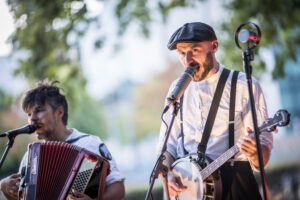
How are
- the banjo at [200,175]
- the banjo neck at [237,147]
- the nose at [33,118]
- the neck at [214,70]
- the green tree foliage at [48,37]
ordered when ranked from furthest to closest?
the green tree foliage at [48,37] < the nose at [33,118] < the neck at [214,70] < the banjo at [200,175] < the banjo neck at [237,147]

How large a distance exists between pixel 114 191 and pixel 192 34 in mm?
1482

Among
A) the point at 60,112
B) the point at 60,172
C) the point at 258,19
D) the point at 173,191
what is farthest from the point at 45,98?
the point at 258,19

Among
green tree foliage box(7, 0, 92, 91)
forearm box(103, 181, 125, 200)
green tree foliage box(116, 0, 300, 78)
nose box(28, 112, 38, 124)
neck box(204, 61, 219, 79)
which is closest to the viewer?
neck box(204, 61, 219, 79)

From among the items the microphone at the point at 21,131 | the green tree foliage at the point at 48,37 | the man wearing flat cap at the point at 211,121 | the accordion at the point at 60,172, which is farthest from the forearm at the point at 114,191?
the green tree foliage at the point at 48,37

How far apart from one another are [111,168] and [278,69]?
16.9ft

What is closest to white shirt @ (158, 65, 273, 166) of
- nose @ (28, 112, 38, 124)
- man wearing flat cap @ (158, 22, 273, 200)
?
man wearing flat cap @ (158, 22, 273, 200)

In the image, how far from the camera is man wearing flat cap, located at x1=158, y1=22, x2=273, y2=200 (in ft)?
9.52

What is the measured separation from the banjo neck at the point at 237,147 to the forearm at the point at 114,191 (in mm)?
835

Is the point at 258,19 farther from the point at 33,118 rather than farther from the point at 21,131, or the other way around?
the point at 21,131

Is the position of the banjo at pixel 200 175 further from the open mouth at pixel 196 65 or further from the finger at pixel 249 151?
the open mouth at pixel 196 65

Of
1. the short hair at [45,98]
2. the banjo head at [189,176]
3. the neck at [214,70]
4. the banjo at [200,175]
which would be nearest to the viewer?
the banjo at [200,175]

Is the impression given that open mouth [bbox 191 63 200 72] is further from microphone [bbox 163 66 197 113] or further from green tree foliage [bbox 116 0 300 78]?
green tree foliage [bbox 116 0 300 78]

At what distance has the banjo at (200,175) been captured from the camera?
286cm

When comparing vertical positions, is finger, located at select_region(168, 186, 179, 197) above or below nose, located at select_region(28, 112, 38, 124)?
below
